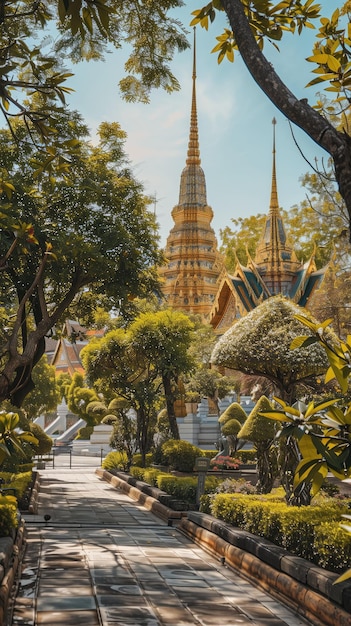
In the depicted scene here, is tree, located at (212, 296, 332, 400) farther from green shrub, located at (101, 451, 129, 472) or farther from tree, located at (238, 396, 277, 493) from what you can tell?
green shrub, located at (101, 451, 129, 472)

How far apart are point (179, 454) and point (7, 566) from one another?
15233mm

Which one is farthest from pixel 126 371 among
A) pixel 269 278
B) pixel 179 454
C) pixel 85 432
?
pixel 85 432

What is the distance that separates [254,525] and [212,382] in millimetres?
31147

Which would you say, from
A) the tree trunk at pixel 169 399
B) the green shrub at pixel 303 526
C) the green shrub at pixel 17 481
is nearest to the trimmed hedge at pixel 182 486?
the green shrub at pixel 17 481

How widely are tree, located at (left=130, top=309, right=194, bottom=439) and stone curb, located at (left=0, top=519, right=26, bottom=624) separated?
41.9ft

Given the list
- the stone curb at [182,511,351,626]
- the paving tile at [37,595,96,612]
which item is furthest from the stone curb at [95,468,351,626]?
the paving tile at [37,595,96,612]

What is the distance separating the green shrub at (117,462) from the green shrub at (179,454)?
3.02 metres

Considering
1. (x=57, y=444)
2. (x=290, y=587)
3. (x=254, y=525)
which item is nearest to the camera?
(x=290, y=587)

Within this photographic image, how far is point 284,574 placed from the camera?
298 inches

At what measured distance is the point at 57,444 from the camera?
50.8 m

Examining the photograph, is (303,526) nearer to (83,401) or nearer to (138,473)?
(138,473)

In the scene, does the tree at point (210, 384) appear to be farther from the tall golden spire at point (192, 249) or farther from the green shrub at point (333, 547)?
the green shrub at point (333, 547)

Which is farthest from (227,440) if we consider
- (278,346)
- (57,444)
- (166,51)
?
(57,444)

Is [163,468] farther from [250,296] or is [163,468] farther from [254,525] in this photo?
[250,296]
